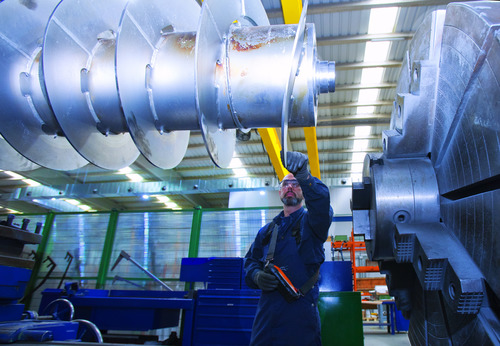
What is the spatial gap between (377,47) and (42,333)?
18.2 feet

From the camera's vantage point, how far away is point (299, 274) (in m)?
1.88

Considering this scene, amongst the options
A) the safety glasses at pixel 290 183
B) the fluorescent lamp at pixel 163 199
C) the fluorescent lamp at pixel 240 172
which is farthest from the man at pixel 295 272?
the fluorescent lamp at pixel 163 199

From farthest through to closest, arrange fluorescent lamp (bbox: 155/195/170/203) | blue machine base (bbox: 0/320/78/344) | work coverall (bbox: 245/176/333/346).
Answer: fluorescent lamp (bbox: 155/195/170/203) → work coverall (bbox: 245/176/333/346) → blue machine base (bbox: 0/320/78/344)

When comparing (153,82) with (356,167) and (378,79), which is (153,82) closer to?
(378,79)

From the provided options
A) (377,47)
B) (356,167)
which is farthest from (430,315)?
(356,167)

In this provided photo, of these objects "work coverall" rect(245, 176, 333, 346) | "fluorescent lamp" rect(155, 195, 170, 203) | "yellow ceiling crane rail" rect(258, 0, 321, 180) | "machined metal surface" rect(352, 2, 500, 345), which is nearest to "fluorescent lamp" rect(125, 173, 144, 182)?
"fluorescent lamp" rect(155, 195, 170, 203)

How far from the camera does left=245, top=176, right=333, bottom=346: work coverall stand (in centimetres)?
170

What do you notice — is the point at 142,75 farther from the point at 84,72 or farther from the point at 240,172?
the point at 240,172

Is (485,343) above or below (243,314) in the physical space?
above

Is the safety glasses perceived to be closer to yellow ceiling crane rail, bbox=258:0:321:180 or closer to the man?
the man

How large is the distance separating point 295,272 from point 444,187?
1317 mm

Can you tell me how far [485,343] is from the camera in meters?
0.53

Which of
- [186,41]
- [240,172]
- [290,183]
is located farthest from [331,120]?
[186,41]

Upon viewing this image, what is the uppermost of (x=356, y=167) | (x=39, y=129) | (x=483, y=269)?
(x=356, y=167)
